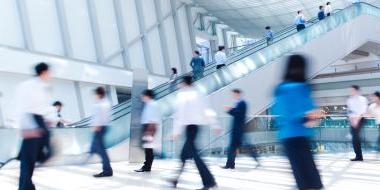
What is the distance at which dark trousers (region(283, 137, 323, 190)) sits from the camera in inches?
145

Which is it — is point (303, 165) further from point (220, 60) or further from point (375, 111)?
point (220, 60)

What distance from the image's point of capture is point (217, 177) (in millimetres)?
7223

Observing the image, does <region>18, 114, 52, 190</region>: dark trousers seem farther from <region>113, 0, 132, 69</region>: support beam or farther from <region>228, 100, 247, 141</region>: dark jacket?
<region>113, 0, 132, 69</region>: support beam

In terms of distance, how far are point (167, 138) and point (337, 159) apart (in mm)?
4094

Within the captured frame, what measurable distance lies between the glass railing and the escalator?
1111mm

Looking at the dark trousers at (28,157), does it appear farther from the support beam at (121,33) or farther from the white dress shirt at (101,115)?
the support beam at (121,33)

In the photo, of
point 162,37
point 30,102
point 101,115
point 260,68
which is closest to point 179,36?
point 162,37

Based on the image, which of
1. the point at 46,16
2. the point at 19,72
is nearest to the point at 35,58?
the point at 19,72

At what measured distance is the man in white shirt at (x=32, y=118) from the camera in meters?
4.83

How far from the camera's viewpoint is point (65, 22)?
19766mm

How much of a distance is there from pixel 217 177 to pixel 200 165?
1.64 m

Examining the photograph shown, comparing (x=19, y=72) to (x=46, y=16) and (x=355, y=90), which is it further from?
(x=355, y=90)

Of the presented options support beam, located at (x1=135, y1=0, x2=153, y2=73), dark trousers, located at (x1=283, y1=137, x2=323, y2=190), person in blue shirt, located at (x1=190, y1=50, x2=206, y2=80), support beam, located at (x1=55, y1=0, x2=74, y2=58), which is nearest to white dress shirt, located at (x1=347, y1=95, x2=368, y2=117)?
dark trousers, located at (x1=283, y1=137, x2=323, y2=190)

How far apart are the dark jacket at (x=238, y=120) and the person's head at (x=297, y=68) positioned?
148 inches
